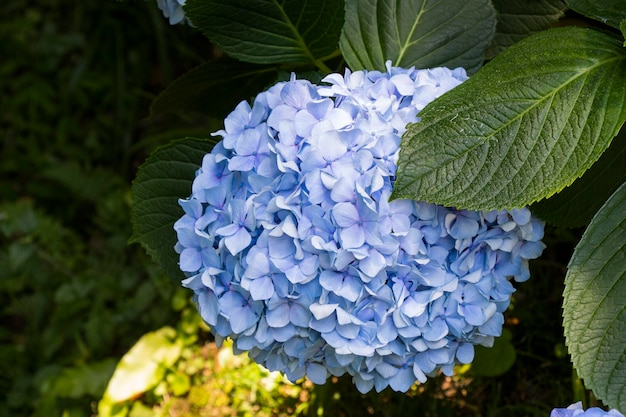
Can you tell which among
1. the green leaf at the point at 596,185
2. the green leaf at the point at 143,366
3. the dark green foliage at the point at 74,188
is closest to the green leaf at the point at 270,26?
the green leaf at the point at 596,185

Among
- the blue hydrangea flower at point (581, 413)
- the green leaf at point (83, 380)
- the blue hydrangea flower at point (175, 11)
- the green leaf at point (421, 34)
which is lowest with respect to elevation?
the green leaf at point (83, 380)

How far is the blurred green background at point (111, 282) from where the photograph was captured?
1.71m

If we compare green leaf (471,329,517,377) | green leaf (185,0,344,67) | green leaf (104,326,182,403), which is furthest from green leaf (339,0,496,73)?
green leaf (104,326,182,403)

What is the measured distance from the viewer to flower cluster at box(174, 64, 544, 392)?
3.07ft

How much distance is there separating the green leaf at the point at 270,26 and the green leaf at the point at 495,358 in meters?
0.74

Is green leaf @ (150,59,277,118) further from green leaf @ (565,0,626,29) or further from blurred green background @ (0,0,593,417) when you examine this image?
green leaf @ (565,0,626,29)

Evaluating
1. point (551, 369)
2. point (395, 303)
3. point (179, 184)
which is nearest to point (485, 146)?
point (395, 303)

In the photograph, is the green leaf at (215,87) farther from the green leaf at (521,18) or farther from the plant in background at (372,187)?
the green leaf at (521,18)

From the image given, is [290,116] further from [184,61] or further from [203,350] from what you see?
[184,61]

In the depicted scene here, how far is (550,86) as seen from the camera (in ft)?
3.19

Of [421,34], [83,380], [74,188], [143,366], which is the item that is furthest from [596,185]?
[74,188]

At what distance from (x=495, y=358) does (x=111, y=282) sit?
1.28 m

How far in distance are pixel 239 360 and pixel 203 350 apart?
15 cm

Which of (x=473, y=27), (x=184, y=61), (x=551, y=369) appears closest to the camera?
(x=473, y=27)
